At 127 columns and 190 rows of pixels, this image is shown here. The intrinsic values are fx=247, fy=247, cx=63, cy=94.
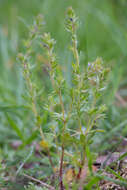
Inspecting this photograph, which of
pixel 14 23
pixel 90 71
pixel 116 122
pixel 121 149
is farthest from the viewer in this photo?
pixel 14 23

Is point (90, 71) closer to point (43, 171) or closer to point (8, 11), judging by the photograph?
point (43, 171)

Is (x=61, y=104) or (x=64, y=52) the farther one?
(x=64, y=52)

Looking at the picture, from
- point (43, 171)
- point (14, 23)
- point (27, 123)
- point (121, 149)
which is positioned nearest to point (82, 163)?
point (43, 171)

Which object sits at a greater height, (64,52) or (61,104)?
(64,52)

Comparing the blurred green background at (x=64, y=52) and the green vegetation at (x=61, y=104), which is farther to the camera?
the blurred green background at (x=64, y=52)

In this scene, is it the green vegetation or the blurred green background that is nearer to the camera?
the green vegetation
